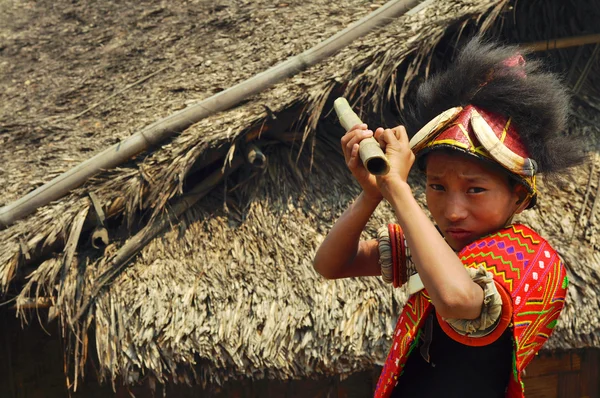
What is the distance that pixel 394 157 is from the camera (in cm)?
133

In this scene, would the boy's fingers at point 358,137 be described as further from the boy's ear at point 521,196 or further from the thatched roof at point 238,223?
the thatched roof at point 238,223

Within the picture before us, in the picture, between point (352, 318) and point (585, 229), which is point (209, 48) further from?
point (585, 229)

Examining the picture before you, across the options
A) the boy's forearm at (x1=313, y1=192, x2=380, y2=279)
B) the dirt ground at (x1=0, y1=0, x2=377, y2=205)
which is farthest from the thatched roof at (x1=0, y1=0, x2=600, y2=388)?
the boy's forearm at (x1=313, y1=192, x2=380, y2=279)

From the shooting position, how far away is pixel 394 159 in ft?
4.36

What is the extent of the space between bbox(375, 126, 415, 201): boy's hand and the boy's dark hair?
0.24 m

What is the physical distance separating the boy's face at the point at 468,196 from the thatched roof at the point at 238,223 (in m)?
1.76

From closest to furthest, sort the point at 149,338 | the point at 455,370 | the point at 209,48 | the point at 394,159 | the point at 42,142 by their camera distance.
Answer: the point at 394,159, the point at 455,370, the point at 149,338, the point at 42,142, the point at 209,48

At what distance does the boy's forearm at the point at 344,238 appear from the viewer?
1491 mm

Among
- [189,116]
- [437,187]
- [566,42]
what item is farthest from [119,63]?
[437,187]

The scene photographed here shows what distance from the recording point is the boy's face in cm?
141

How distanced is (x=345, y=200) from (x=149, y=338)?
3.72ft

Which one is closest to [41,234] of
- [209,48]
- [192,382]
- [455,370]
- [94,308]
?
[94,308]

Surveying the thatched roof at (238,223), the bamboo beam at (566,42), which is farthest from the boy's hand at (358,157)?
the bamboo beam at (566,42)

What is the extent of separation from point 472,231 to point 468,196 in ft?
0.23
